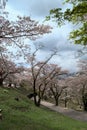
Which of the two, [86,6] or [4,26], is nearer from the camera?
[86,6]

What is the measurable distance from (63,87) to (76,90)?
12.2 feet

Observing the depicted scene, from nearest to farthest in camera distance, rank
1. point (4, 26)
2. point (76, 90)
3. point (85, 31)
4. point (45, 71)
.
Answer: point (85, 31) → point (4, 26) → point (45, 71) → point (76, 90)

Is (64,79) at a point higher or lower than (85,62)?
lower

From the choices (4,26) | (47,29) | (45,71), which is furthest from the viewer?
(45,71)

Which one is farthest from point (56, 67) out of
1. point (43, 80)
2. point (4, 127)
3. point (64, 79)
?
point (4, 127)

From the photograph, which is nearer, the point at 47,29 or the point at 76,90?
the point at 47,29

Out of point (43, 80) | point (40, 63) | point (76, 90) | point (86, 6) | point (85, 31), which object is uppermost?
point (86, 6)

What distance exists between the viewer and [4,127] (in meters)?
17.3

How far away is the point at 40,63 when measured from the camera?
5038 cm

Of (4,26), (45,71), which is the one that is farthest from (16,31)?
(45,71)

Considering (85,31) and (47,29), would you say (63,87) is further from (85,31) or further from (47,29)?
(85,31)

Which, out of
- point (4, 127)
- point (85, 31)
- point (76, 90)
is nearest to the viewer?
point (85, 31)

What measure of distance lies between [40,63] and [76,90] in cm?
2259

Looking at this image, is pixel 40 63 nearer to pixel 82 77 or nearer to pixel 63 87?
pixel 82 77
